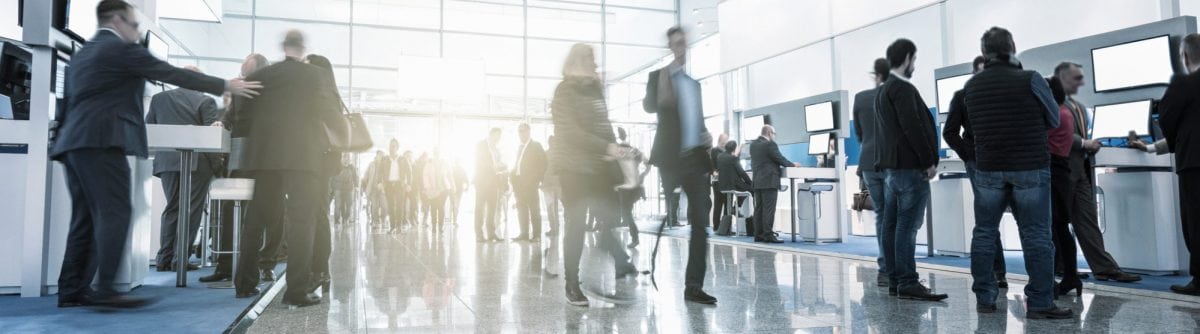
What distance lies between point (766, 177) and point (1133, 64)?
3.36 m

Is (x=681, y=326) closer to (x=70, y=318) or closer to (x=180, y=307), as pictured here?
(x=180, y=307)

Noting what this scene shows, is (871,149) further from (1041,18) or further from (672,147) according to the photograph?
(1041,18)

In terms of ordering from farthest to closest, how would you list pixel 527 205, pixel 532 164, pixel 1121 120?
pixel 527 205 < pixel 532 164 < pixel 1121 120

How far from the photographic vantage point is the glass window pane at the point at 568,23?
13.8 meters

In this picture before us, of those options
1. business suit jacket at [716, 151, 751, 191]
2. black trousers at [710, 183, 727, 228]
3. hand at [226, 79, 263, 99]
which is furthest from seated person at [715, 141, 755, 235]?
hand at [226, 79, 263, 99]

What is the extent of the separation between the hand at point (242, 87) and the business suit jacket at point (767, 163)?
539cm

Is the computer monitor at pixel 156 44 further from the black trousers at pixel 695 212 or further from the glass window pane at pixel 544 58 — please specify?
the glass window pane at pixel 544 58

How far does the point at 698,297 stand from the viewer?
314cm

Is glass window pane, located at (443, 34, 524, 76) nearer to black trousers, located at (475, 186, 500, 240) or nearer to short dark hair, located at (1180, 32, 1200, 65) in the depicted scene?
black trousers, located at (475, 186, 500, 240)

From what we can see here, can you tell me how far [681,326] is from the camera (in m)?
2.58

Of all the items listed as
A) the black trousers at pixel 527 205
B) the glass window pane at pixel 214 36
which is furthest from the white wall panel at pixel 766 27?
the glass window pane at pixel 214 36

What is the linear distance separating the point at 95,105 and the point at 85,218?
0.49m

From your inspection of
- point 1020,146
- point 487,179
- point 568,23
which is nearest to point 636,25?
point 568,23

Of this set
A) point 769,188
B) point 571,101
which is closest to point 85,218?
point 571,101
